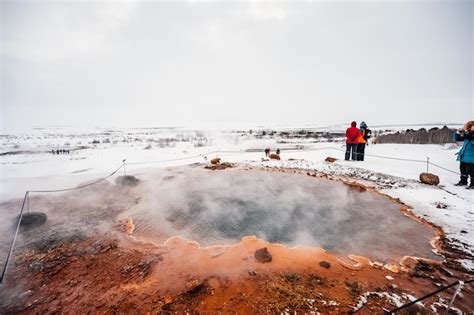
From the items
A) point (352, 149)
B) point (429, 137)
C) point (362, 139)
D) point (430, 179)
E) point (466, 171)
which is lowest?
point (430, 179)

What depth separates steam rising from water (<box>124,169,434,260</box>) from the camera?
4.06 m

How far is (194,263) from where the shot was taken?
339 cm

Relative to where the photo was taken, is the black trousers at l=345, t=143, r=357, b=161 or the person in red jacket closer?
the person in red jacket

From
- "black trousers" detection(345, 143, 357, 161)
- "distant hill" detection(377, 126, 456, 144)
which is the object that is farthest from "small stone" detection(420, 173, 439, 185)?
"distant hill" detection(377, 126, 456, 144)

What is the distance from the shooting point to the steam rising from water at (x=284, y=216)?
406cm

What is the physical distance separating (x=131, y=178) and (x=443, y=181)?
1034cm

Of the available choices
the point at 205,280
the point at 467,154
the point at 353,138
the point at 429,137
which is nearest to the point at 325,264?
the point at 205,280

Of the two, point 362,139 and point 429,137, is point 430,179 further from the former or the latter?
point 429,137

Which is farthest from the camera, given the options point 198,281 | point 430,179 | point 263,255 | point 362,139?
point 362,139

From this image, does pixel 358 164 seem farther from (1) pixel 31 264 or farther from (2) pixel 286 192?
(1) pixel 31 264

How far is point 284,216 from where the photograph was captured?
514cm

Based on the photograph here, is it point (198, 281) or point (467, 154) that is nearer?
point (198, 281)

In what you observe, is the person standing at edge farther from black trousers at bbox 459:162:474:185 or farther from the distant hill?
the distant hill

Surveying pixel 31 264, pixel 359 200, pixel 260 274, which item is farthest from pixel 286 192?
pixel 31 264
